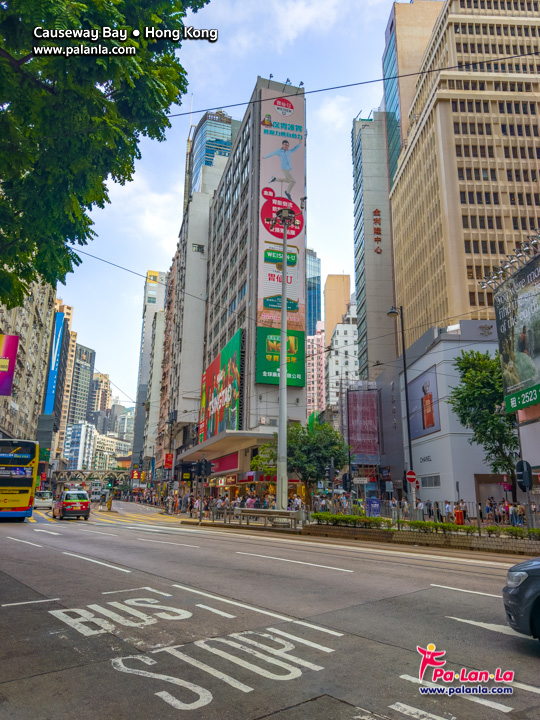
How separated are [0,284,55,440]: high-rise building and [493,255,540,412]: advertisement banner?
130 ft

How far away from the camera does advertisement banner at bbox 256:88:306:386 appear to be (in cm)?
4991

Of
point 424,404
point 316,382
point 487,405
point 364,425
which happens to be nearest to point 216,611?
point 487,405

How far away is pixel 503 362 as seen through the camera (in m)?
25.7

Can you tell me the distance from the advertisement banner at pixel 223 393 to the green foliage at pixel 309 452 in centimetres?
1009

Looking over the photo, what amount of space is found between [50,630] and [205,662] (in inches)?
87.7

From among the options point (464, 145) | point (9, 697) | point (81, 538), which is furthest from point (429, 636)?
point (464, 145)

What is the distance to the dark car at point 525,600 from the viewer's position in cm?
516

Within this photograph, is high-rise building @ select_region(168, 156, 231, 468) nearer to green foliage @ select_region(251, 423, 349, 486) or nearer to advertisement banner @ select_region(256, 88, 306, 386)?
advertisement banner @ select_region(256, 88, 306, 386)

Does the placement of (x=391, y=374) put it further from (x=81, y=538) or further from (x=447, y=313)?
(x=81, y=538)

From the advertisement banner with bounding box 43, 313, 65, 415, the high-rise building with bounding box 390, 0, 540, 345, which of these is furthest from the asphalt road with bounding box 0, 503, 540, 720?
the advertisement banner with bounding box 43, 313, 65, 415

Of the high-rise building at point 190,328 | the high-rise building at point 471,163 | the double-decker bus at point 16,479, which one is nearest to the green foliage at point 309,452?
the double-decker bus at point 16,479

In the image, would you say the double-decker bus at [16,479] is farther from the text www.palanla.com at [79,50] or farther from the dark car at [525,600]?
the dark car at [525,600]

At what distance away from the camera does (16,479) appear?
1051 inches

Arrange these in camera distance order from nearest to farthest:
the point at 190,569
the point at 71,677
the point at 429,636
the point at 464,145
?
the point at 71,677 → the point at 429,636 → the point at 190,569 → the point at 464,145
